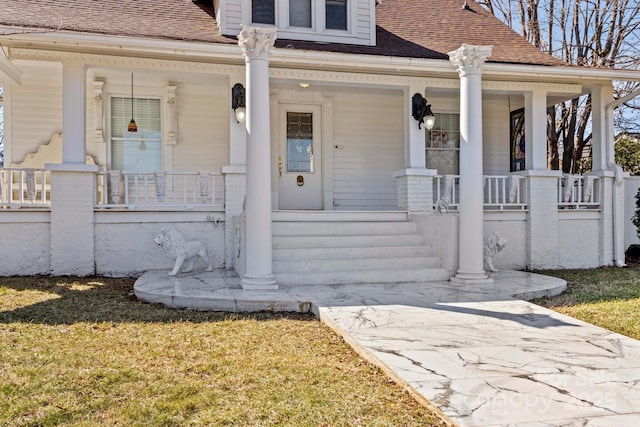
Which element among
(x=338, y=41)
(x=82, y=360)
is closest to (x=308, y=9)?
(x=338, y=41)

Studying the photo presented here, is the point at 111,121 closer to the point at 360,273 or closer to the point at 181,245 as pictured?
the point at 181,245

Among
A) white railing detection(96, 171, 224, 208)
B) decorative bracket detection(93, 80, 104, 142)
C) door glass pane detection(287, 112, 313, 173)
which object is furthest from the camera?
door glass pane detection(287, 112, 313, 173)

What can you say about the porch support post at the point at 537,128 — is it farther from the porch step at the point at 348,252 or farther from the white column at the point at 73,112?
the white column at the point at 73,112

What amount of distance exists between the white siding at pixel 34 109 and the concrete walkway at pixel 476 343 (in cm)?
424

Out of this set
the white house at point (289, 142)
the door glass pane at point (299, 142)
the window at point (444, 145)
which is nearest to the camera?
the white house at point (289, 142)

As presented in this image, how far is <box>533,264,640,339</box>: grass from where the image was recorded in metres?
4.95

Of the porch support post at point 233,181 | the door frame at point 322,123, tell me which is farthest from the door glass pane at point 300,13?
the porch support post at point 233,181

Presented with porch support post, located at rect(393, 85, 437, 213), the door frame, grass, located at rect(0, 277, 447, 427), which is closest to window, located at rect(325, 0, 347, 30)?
the door frame

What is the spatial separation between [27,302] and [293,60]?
195 inches

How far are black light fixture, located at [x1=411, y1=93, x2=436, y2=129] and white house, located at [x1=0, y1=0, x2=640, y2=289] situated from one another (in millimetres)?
26

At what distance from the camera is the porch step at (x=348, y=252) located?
22.5 ft

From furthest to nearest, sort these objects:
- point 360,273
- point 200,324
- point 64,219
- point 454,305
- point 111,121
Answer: point 111,121 → point 64,219 → point 360,273 → point 454,305 → point 200,324

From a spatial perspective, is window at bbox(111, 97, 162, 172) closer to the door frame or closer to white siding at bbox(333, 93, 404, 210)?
the door frame

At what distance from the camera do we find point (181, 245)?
7.23 m
